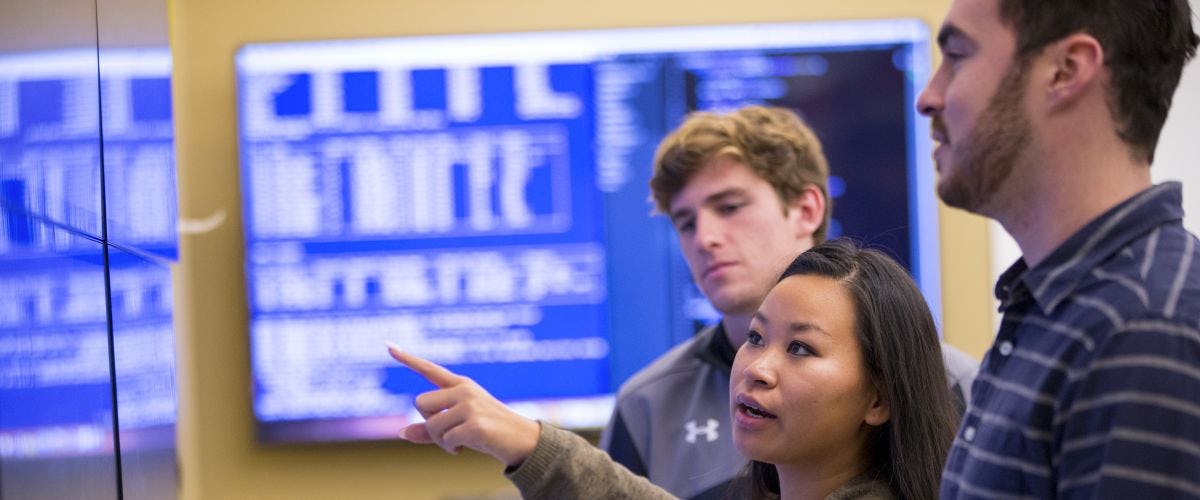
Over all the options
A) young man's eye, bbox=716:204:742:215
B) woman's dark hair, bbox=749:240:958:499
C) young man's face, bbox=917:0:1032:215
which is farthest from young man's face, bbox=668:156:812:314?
young man's face, bbox=917:0:1032:215

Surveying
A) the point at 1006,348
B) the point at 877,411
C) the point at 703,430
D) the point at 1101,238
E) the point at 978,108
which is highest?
the point at 978,108

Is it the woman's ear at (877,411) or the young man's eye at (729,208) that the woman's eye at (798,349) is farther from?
the young man's eye at (729,208)

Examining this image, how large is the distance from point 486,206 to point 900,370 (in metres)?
1.95

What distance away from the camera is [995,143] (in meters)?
1.11

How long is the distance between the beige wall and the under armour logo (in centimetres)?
136

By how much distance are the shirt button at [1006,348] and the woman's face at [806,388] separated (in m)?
0.42

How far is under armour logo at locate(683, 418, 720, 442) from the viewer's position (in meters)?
2.18

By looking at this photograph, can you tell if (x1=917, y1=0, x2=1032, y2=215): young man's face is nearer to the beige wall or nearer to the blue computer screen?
the blue computer screen

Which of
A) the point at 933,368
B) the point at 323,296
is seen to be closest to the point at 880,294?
the point at 933,368

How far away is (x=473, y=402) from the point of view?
1.70 m

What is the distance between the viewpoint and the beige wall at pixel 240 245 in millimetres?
3459

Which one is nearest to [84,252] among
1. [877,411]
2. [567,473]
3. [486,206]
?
[567,473]

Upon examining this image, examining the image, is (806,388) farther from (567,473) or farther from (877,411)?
(567,473)

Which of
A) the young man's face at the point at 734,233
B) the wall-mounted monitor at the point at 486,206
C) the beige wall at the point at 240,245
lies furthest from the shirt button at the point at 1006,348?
the beige wall at the point at 240,245
